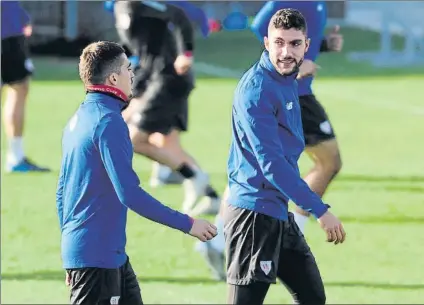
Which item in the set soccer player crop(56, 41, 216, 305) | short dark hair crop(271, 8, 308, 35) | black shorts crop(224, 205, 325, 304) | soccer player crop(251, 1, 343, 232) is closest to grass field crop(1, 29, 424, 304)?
soccer player crop(251, 1, 343, 232)

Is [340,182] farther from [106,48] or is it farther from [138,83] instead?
[106,48]

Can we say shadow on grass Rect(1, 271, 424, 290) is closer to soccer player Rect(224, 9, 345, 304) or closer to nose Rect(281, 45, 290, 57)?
soccer player Rect(224, 9, 345, 304)

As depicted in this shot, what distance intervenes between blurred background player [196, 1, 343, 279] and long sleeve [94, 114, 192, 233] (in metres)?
2.67

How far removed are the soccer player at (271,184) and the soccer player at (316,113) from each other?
6.54 feet

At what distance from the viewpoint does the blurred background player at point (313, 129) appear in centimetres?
823

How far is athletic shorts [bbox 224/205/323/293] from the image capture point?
6121mm

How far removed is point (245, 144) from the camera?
6.00 meters

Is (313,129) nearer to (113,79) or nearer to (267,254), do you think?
(267,254)

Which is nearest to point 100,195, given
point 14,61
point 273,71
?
point 273,71

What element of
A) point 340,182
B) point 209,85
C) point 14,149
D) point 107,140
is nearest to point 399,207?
point 340,182

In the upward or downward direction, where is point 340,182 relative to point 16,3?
downward

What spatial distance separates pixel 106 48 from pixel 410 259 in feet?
13.4

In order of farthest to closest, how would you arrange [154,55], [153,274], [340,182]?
[340,182]
[154,55]
[153,274]

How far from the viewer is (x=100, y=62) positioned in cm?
555
